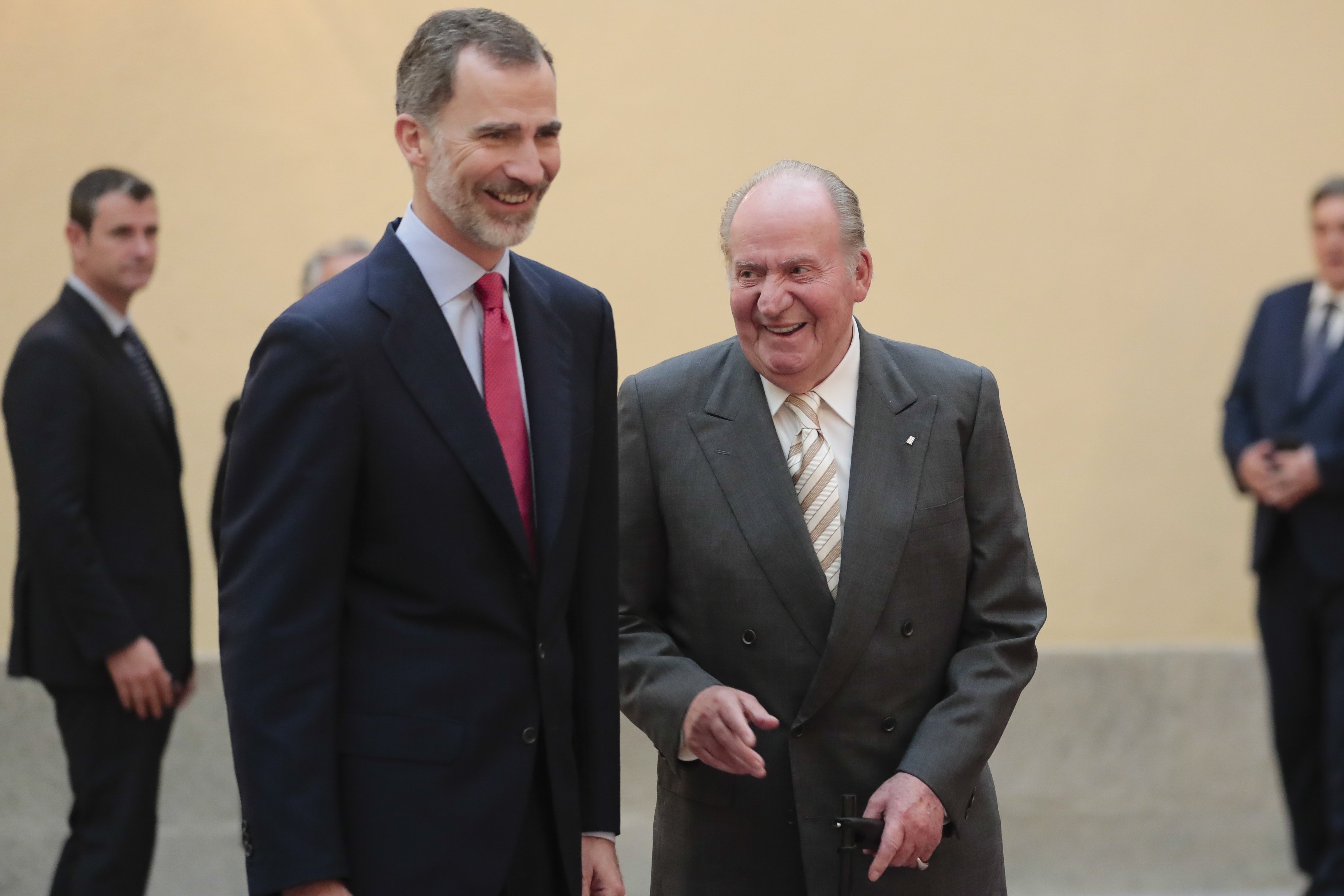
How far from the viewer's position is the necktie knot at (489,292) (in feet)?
6.75

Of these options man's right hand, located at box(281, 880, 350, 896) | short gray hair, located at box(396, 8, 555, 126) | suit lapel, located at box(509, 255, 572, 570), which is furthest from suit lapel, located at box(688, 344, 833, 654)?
man's right hand, located at box(281, 880, 350, 896)

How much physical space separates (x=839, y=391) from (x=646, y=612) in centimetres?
49

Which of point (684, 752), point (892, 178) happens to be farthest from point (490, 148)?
point (892, 178)

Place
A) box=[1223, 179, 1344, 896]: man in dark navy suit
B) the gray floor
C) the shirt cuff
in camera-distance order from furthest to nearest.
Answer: the gray floor < box=[1223, 179, 1344, 896]: man in dark navy suit < the shirt cuff

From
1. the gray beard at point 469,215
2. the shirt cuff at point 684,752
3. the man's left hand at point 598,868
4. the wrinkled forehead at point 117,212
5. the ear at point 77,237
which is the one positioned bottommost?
the man's left hand at point 598,868

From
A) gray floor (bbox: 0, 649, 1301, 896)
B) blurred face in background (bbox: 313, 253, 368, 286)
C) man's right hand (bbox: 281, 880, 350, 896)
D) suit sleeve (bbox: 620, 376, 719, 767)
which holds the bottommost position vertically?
gray floor (bbox: 0, 649, 1301, 896)

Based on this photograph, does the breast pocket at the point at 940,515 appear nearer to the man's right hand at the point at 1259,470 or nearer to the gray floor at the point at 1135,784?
the man's right hand at the point at 1259,470

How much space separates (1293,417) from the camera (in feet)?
15.3

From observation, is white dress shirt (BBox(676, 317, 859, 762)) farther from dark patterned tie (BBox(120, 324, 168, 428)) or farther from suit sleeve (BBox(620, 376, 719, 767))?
dark patterned tie (BBox(120, 324, 168, 428))

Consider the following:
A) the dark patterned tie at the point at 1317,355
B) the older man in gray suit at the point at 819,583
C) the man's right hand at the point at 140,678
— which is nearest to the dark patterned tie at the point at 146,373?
the man's right hand at the point at 140,678

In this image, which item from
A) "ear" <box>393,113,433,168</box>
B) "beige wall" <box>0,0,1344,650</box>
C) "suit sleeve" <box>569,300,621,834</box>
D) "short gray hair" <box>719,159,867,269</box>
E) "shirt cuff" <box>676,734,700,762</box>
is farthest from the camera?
"beige wall" <box>0,0,1344,650</box>

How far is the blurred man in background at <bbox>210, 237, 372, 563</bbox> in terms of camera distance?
4.14 meters

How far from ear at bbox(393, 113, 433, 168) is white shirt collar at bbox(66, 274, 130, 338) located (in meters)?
2.27

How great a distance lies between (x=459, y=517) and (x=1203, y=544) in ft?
12.6
